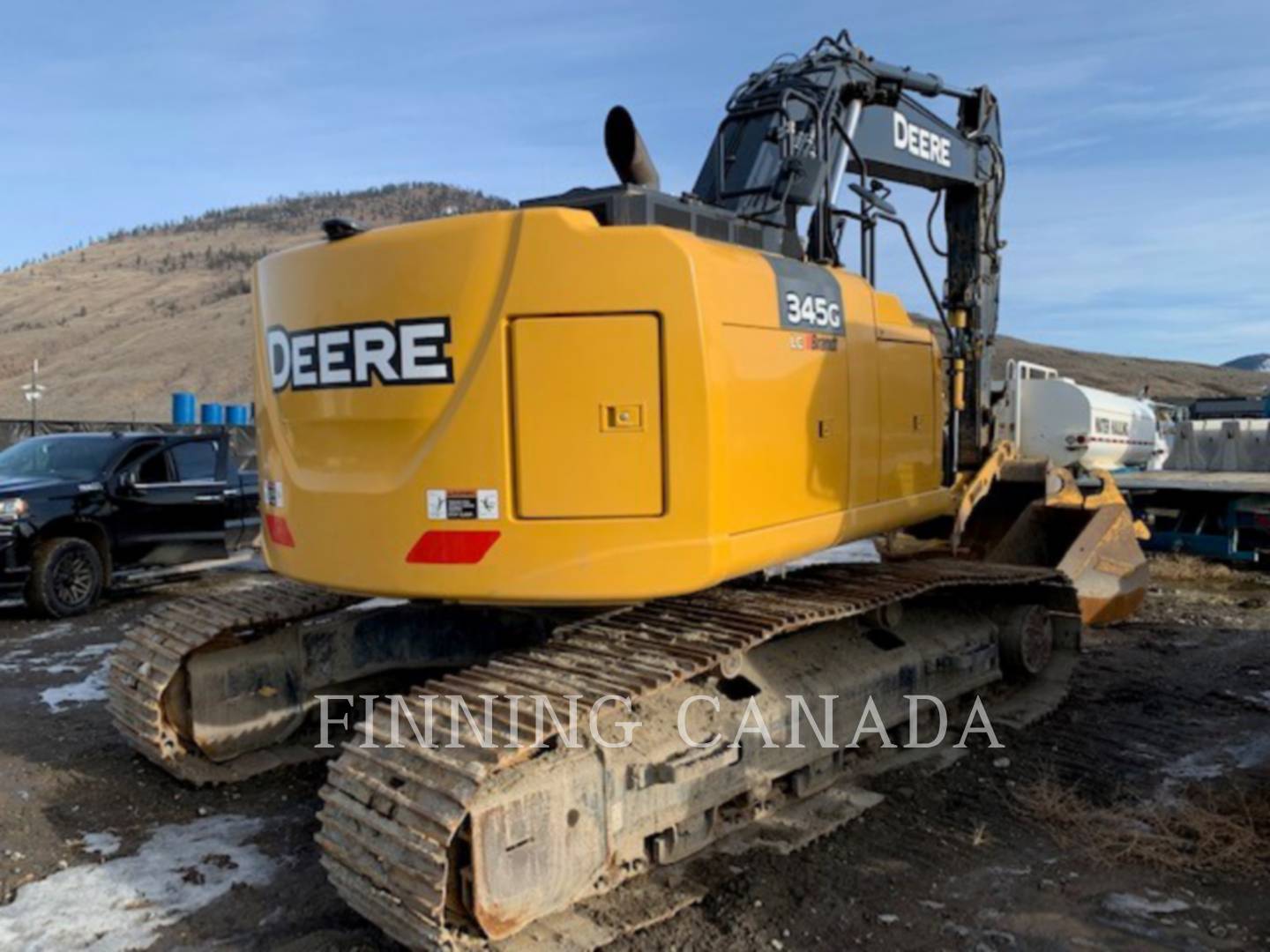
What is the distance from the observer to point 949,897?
4191 millimetres

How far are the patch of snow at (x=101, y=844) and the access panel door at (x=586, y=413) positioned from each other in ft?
8.03

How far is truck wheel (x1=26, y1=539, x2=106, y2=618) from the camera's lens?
31.2 ft

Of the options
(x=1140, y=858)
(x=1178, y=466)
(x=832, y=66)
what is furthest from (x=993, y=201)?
(x=1178, y=466)

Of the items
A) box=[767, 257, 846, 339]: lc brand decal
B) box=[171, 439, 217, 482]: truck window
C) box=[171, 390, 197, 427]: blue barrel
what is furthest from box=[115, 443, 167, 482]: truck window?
box=[171, 390, 197, 427]: blue barrel

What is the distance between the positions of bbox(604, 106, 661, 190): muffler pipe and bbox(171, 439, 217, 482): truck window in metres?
7.98

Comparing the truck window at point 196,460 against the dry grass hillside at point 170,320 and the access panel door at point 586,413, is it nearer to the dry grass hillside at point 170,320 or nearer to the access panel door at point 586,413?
the access panel door at point 586,413

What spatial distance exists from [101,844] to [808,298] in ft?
12.7

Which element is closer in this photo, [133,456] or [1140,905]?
[1140,905]

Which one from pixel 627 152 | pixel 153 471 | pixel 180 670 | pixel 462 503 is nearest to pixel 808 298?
pixel 627 152

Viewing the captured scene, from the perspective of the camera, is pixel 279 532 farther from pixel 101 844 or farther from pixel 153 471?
pixel 153 471

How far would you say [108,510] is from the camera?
1018cm

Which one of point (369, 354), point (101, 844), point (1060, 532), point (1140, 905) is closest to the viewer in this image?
point (1140, 905)

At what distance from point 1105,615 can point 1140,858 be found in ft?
12.5

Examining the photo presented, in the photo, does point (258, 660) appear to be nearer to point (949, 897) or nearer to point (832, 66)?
point (949, 897)
